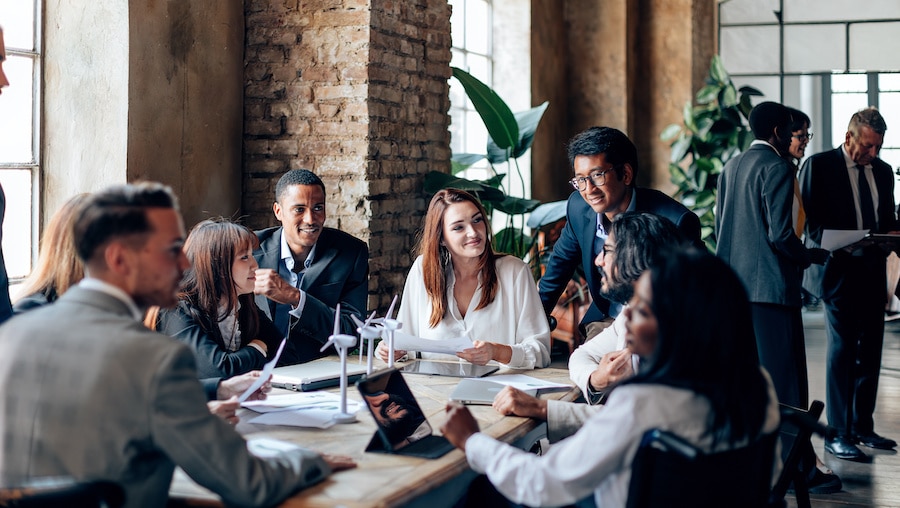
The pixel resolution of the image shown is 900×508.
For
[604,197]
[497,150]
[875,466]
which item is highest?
[497,150]

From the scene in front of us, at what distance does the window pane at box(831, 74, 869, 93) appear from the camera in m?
10.2

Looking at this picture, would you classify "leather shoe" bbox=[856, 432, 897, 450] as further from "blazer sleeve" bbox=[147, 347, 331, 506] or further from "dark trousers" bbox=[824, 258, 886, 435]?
"blazer sleeve" bbox=[147, 347, 331, 506]

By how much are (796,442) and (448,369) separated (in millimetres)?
1274

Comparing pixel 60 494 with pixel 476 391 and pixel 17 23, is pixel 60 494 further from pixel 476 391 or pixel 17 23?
pixel 17 23

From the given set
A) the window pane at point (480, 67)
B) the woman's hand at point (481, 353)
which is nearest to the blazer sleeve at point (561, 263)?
the woman's hand at point (481, 353)

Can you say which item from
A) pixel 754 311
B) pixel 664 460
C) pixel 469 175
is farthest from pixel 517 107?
pixel 664 460

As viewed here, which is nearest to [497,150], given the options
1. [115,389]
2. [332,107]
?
[332,107]

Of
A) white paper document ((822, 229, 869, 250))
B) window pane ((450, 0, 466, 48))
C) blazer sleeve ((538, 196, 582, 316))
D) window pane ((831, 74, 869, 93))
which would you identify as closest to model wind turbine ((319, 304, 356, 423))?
blazer sleeve ((538, 196, 582, 316))

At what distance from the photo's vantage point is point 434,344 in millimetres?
3346

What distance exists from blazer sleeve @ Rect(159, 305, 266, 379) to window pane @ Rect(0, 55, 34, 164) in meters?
1.44

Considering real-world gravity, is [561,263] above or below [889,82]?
below

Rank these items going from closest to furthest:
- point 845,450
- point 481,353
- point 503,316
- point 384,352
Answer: point 481,353
point 384,352
point 503,316
point 845,450

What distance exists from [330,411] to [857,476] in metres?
3.13

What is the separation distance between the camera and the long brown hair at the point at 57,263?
8.66ft
